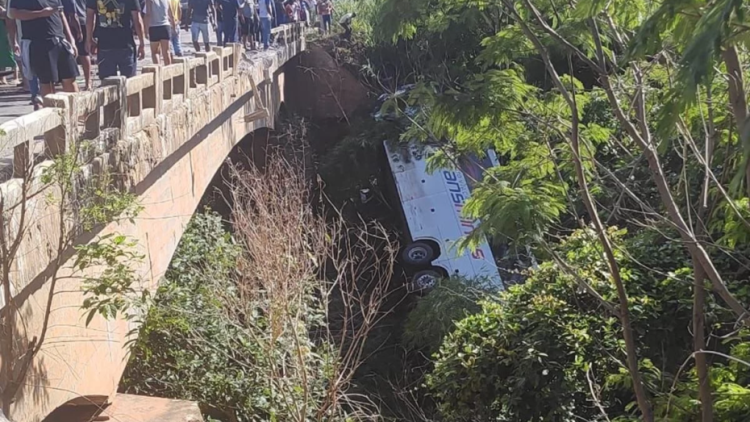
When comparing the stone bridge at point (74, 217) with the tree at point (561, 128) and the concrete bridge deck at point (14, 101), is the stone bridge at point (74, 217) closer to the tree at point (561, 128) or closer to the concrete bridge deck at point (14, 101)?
the concrete bridge deck at point (14, 101)

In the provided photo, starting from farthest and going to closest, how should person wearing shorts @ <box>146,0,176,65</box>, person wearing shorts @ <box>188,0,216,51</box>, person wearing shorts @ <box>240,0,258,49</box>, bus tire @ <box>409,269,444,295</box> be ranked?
person wearing shorts @ <box>240,0,258,49</box> → bus tire @ <box>409,269,444,295</box> → person wearing shorts @ <box>188,0,216,51</box> → person wearing shorts @ <box>146,0,176,65</box>

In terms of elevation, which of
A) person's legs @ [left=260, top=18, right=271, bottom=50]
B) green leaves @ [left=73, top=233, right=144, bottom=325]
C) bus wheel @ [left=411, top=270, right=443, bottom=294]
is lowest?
bus wheel @ [left=411, top=270, right=443, bottom=294]

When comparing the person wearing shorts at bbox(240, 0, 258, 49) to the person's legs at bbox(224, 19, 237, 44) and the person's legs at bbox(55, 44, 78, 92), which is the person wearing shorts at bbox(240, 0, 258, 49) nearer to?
the person's legs at bbox(224, 19, 237, 44)

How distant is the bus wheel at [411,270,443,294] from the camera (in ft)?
51.7

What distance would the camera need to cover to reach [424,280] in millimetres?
15984

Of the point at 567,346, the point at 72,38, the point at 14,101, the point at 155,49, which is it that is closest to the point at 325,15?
the point at 155,49

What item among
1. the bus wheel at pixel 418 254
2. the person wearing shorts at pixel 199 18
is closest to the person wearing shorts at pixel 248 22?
the person wearing shorts at pixel 199 18

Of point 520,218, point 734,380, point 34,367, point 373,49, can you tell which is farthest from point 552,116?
point 373,49

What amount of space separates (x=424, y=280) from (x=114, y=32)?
9.18 meters

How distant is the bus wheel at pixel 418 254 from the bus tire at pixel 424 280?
39 centimetres

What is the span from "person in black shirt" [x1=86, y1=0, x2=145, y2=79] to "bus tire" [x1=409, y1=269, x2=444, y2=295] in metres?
8.55

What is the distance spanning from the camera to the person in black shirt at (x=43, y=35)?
683 cm

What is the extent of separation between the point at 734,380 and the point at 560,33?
2583 mm

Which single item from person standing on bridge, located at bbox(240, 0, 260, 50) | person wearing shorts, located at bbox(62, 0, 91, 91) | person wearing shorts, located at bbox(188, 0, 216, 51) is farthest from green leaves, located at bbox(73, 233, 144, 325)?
person standing on bridge, located at bbox(240, 0, 260, 50)
